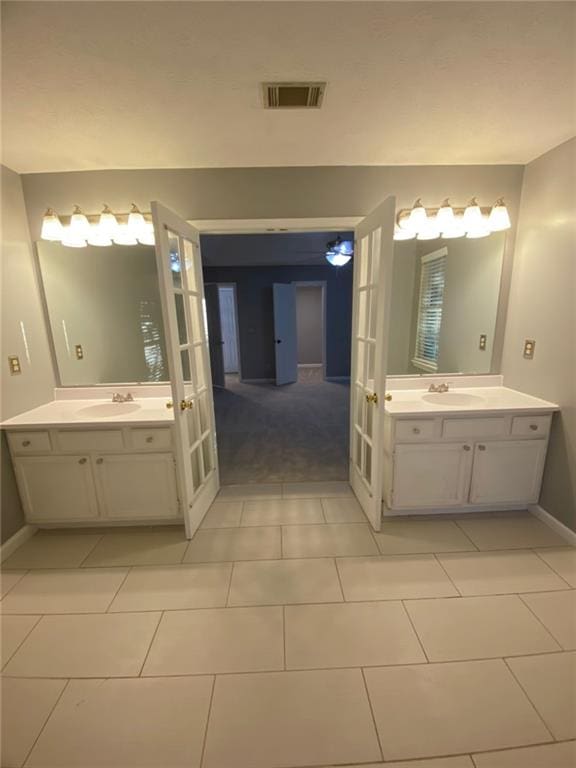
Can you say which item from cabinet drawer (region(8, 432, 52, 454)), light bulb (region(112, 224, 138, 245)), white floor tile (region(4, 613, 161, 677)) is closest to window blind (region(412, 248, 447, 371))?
light bulb (region(112, 224, 138, 245))

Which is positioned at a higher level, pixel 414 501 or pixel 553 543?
pixel 414 501

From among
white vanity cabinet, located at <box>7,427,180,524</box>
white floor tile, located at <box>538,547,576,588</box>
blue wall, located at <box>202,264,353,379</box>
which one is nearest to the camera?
white floor tile, located at <box>538,547,576,588</box>

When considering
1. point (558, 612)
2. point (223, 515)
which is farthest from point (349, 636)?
point (223, 515)

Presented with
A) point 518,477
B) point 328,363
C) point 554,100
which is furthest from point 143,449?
point 328,363

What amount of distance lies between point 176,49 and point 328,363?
5.59 m

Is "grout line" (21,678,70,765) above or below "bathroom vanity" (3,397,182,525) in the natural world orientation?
below

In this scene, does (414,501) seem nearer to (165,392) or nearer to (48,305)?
(165,392)

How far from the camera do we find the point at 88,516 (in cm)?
214

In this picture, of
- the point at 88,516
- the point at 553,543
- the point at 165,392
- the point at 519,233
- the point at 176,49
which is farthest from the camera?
the point at 165,392

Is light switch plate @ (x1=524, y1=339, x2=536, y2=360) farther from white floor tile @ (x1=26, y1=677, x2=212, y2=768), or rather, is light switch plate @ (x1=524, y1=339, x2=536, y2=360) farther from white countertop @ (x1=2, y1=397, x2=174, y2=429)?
white floor tile @ (x1=26, y1=677, x2=212, y2=768)

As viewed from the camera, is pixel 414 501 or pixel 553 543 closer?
pixel 553 543

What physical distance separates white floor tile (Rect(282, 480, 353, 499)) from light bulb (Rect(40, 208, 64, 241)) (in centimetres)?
244

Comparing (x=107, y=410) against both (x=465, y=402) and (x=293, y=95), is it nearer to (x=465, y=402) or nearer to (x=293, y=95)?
(x=293, y=95)

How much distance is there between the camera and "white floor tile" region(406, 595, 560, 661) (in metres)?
1.38
